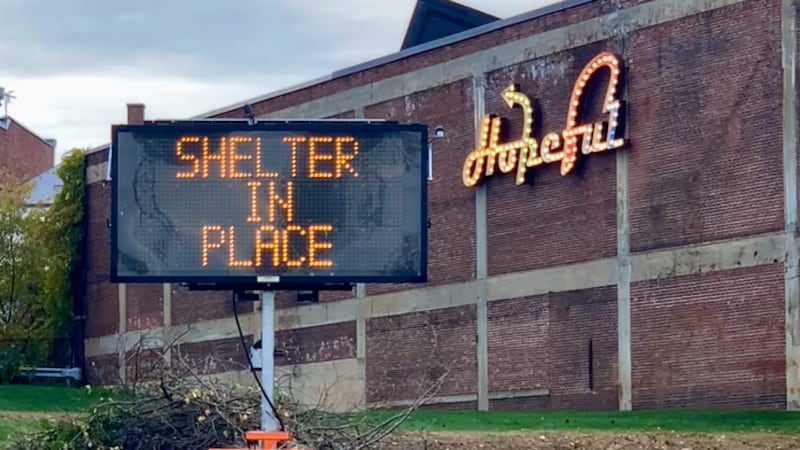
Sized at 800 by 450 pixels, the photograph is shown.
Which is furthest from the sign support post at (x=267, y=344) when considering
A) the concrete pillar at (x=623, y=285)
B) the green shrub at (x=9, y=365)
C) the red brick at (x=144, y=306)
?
the green shrub at (x=9, y=365)

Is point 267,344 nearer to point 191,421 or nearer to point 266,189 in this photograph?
point 266,189

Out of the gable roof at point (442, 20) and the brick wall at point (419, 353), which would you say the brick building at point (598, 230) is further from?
the gable roof at point (442, 20)

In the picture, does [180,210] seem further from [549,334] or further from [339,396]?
[339,396]

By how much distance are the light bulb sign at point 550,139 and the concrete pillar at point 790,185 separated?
12.2ft

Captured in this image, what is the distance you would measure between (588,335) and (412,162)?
1948cm

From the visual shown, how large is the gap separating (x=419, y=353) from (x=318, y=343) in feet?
12.0

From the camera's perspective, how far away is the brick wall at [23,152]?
235 ft

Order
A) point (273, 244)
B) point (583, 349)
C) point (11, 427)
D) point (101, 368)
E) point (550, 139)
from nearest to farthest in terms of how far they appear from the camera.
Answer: point (273, 244)
point (11, 427)
point (583, 349)
point (550, 139)
point (101, 368)

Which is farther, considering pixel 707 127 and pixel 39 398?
pixel 39 398

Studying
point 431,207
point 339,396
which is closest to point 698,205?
point 431,207

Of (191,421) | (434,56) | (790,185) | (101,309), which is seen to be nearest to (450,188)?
(434,56)

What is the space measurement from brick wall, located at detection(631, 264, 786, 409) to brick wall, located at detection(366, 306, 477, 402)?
494 cm

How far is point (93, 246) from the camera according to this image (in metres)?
46.7

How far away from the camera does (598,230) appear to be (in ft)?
102
